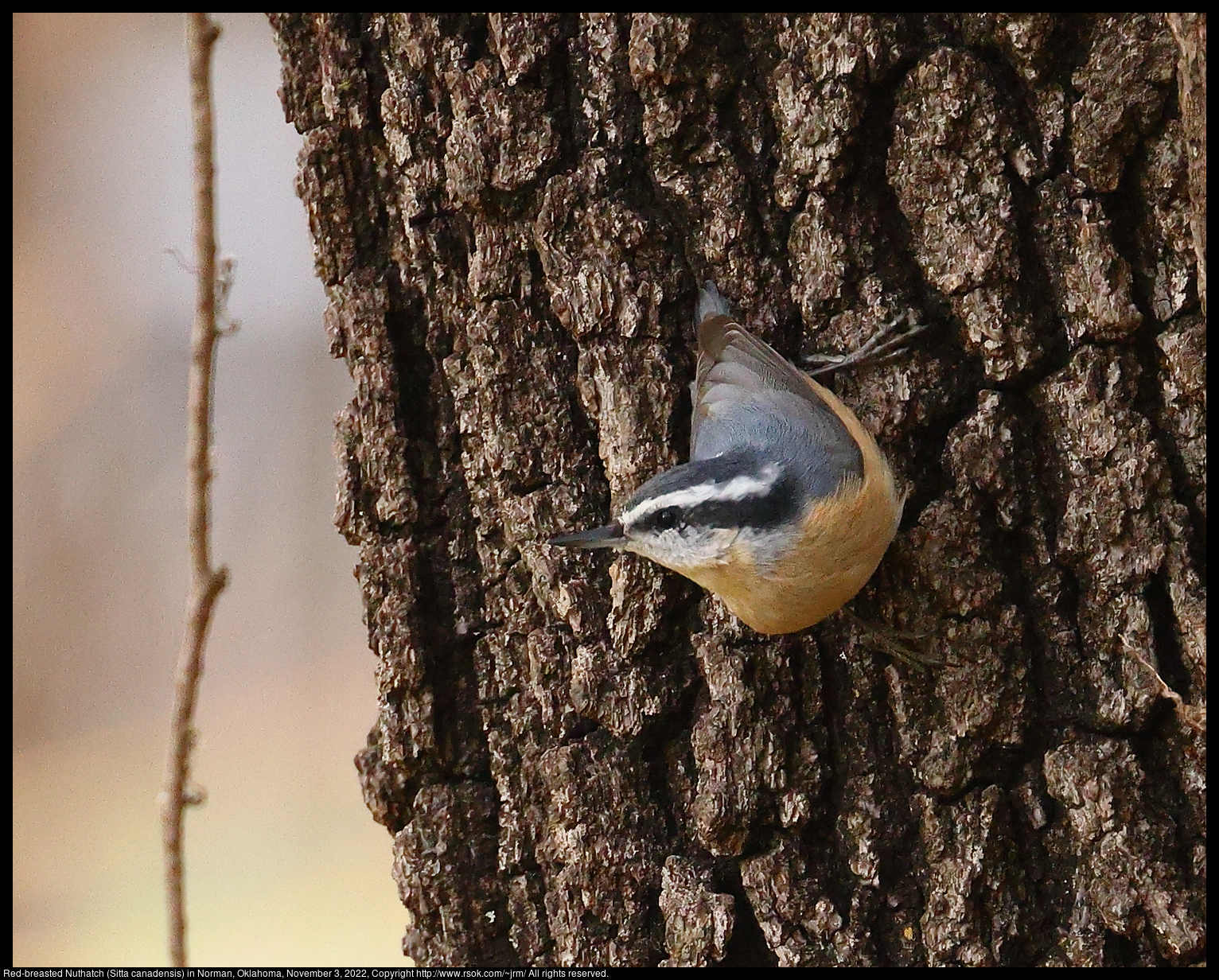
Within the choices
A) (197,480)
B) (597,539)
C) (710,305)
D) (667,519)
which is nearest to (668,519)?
(667,519)

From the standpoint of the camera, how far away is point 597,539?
1741 millimetres

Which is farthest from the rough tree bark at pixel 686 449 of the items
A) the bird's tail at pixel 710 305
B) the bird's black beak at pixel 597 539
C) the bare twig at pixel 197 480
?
the bare twig at pixel 197 480

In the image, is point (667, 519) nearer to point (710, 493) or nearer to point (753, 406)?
point (710, 493)

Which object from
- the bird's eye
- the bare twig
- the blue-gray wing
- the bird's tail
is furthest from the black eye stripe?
the bare twig

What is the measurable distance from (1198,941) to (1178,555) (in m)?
0.60

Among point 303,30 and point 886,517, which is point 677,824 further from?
point 303,30

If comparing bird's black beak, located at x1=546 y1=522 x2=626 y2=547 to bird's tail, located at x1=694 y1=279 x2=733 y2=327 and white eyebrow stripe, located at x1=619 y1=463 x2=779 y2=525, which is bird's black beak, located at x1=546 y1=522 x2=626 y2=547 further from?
bird's tail, located at x1=694 y1=279 x2=733 y2=327

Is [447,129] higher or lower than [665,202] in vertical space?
higher

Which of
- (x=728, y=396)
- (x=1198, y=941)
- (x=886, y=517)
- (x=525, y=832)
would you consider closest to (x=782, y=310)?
(x=728, y=396)

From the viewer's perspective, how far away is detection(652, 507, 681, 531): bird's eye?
1.72 m

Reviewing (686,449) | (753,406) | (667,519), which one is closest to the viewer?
(667,519)

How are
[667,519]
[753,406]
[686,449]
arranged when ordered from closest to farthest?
[667,519]
[753,406]
[686,449]

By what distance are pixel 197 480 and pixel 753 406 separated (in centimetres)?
90

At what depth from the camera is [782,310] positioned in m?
1.93
